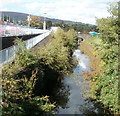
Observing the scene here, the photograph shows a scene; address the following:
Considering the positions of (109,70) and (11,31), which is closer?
(109,70)

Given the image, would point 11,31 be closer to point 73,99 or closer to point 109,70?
point 73,99

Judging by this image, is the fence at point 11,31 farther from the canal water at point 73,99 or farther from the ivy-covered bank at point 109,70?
the ivy-covered bank at point 109,70

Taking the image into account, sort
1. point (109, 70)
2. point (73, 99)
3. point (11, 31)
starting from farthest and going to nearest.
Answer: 1. point (11, 31)
2. point (73, 99)
3. point (109, 70)

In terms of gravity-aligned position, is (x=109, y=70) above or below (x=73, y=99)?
above

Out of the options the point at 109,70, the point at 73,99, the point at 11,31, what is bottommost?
the point at 73,99

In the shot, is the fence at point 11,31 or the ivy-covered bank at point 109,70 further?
the fence at point 11,31

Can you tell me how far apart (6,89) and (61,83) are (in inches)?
540

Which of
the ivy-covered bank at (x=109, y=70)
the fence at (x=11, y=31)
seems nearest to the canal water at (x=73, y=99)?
the ivy-covered bank at (x=109, y=70)

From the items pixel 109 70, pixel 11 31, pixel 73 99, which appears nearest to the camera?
pixel 109 70

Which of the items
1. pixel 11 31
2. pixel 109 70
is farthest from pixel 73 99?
pixel 11 31

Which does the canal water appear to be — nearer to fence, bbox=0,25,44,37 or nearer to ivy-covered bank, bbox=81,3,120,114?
→ ivy-covered bank, bbox=81,3,120,114

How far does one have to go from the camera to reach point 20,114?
8.83 m

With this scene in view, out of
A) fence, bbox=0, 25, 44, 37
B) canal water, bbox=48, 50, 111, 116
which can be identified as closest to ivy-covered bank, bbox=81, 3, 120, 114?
canal water, bbox=48, 50, 111, 116

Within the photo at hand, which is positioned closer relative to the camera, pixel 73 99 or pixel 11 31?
pixel 73 99
